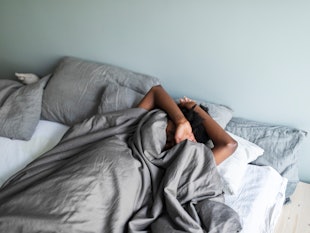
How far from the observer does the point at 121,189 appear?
1.16m

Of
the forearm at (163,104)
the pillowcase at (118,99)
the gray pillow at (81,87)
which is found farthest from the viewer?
Result: the gray pillow at (81,87)

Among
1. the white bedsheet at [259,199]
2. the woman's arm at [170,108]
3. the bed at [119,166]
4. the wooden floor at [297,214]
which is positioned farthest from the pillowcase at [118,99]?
the wooden floor at [297,214]

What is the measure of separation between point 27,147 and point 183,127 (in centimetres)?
83

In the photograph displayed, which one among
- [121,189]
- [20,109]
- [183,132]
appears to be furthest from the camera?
[20,109]

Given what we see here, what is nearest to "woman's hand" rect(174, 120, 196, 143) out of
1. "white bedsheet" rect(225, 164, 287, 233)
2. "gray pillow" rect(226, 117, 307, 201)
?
"white bedsheet" rect(225, 164, 287, 233)

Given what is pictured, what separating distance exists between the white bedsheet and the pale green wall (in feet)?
0.94

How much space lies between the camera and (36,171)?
4.34 ft

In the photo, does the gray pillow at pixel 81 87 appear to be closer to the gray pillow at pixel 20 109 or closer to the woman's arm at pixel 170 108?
the gray pillow at pixel 20 109

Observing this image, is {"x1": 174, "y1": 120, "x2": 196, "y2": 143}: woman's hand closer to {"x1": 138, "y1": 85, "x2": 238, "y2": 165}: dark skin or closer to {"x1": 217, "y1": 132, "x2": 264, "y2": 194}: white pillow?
{"x1": 138, "y1": 85, "x2": 238, "y2": 165}: dark skin

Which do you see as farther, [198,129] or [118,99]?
[118,99]

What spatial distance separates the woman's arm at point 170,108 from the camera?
1365mm

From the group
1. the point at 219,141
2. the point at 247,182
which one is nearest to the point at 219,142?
the point at 219,141

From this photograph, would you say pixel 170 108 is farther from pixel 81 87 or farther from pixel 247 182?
pixel 81 87

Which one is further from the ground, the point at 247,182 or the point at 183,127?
the point at 183,127
